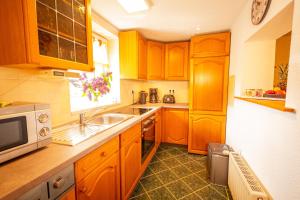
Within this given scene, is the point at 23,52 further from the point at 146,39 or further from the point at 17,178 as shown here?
the point at 146,39

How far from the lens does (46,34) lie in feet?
3.14

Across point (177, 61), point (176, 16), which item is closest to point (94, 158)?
point (176, 16)

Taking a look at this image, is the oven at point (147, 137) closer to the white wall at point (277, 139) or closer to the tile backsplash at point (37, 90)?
the tile backsplash at point (37, 90)

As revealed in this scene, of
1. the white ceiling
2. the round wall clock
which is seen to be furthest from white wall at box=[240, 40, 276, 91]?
the white ceiling

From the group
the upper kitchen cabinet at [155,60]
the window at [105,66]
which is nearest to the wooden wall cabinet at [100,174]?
the window at [105,66]

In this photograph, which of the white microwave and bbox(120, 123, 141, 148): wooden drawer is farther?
bbox(120, 123, 141, 148): wooden drawer

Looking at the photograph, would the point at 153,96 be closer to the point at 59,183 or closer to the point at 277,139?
the point at 277,139

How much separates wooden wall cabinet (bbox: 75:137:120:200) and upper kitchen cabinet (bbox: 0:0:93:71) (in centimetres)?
68

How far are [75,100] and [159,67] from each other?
1831 mm

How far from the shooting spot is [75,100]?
5.62 feet

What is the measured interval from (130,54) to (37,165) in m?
2.02

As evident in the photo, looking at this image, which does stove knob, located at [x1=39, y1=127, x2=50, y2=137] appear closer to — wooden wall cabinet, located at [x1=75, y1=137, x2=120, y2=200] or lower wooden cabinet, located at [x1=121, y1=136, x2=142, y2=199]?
wooden wall cabinet, located at [x1=75, y1=137, x2=120, y2=200]

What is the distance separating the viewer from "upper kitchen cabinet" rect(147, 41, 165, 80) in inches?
113

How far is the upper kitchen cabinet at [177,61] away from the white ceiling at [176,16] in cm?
42
